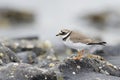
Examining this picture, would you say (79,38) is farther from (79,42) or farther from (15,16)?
(15,16)

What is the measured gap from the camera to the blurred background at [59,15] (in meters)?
29.0

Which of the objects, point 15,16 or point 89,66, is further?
point 15,16

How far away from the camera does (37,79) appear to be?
1048cm

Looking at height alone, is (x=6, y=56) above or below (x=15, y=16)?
above

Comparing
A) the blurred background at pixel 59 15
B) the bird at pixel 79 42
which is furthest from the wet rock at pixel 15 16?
the bird at pixel 79 42

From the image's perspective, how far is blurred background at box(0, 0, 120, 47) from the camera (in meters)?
29.0

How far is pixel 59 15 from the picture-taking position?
33.2 metres

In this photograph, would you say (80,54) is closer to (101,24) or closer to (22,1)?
(101,24)

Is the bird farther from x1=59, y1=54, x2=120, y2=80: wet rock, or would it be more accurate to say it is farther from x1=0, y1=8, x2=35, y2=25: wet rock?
x1=0, y1=8, x2=35, y2=25: wet rock

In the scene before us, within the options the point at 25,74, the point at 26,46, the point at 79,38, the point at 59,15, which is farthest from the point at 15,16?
the point at 25,74

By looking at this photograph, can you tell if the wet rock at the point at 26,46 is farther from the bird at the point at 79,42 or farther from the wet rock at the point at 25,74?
the wet rock at the point at 25,74

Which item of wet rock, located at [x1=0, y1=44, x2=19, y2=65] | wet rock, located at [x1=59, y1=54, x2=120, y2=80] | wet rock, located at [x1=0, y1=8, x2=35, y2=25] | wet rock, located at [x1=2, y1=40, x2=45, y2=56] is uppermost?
wet rock, located at [x1=59, y1=54, x2=120, y2=80]

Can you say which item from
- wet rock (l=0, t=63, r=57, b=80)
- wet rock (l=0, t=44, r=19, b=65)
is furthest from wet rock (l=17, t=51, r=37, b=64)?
wet rock (l=0, t=63, r=57, b=80)

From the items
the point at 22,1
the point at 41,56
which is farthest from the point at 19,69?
the point at 22,1
